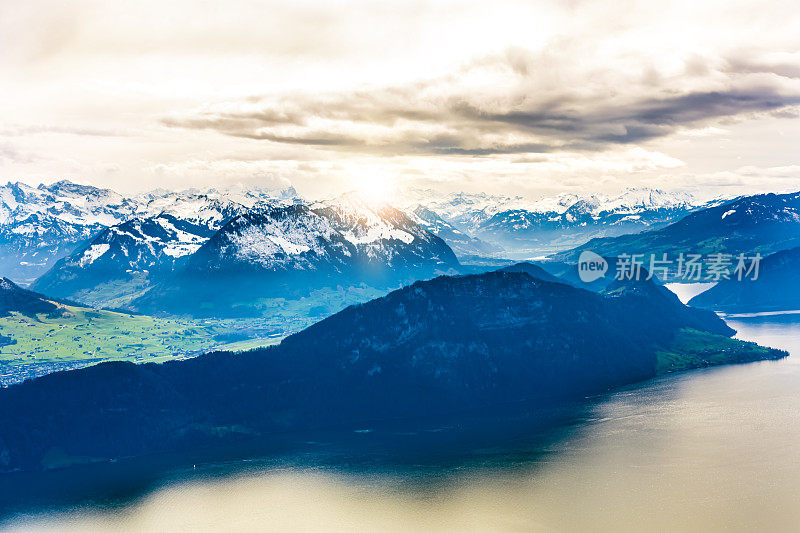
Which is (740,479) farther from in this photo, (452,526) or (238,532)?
(238,532)

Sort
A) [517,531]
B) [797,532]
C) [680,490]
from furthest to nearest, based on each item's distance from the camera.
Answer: [680,490] < [517,531] < [797,532]

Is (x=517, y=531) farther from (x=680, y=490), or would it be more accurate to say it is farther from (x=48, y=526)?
(x=48, y=526)

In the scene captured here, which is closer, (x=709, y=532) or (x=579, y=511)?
(x=709, y=532)

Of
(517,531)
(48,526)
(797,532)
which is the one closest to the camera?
(797,532)

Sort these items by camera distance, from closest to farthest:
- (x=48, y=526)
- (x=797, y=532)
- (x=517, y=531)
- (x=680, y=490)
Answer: (x=797, y=532)
(x=517, y=531)
(x=680, y=490)
(x=48, y=526)

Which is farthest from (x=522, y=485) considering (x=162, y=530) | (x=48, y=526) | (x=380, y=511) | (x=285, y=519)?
(x=48, y=526)

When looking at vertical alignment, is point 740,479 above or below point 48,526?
above

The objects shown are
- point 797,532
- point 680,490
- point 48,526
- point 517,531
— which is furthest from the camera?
point 48,526

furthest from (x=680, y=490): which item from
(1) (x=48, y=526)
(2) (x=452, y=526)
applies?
(1) (x=48, y=526)

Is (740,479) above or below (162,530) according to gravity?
above
